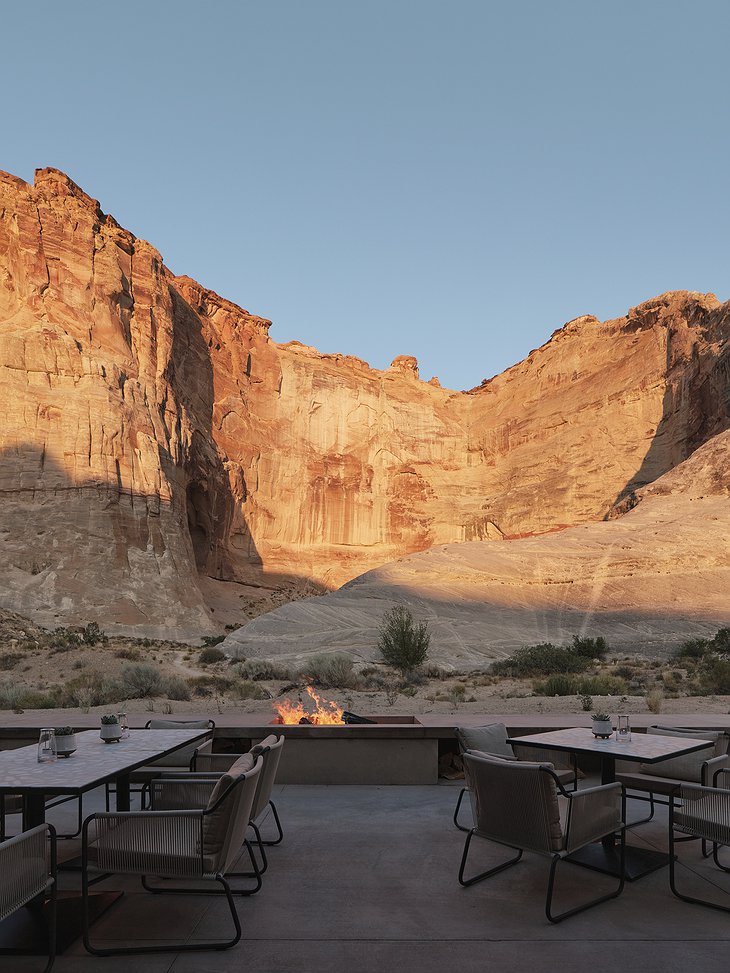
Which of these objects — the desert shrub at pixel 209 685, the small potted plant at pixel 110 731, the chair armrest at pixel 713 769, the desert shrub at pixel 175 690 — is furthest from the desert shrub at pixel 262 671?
the chair armrest at pixel 713 769

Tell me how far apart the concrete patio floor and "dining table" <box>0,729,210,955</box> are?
0.13 metres

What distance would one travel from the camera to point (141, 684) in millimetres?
17688

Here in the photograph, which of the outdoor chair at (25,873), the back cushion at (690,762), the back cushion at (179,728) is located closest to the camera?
the outdoor chair at (25,873)

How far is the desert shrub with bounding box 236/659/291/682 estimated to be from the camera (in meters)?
22.4

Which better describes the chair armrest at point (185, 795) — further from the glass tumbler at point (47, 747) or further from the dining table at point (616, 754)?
the dining table at point (616, 754)

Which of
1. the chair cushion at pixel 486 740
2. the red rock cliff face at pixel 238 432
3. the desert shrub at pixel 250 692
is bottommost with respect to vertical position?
the desert shrub at pixel 250 692

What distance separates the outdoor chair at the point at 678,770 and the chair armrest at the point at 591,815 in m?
0.44

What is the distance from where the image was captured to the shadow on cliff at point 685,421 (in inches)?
2021

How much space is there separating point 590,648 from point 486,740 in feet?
74.2

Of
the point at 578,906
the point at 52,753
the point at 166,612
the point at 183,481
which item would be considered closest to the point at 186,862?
the point at 52,753

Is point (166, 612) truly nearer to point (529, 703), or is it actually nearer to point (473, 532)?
point (529, 703)

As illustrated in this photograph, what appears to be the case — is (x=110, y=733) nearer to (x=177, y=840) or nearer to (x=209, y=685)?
(x=177, y=840)

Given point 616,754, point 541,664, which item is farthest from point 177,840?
point 541,664

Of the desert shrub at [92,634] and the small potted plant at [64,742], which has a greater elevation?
the small potted plant at [64,742]
